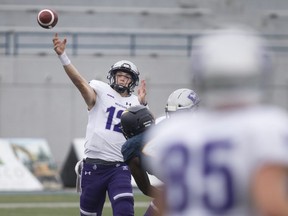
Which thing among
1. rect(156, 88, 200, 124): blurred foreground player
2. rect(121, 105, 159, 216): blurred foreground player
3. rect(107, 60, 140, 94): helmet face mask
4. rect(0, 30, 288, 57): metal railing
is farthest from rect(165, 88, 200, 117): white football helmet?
rect(0, 30, 288, 57): metal railing

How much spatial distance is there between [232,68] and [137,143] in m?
2.63

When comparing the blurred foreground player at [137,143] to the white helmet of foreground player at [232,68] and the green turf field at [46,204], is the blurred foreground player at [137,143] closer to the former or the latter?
the white helmet of foreground player at [232,68]

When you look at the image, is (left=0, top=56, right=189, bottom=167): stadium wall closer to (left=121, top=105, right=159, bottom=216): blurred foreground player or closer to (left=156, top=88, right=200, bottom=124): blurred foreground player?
(left=156, top=88, right=200, bottom=124): blurred foreground player

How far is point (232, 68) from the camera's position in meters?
3.06

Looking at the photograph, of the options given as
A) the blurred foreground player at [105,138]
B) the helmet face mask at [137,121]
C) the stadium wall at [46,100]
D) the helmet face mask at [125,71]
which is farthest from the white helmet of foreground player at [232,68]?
the stadium wall at [46,100]

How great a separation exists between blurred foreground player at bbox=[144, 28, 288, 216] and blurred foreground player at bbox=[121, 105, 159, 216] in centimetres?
218

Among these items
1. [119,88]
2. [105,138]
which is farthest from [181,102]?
[119,88]

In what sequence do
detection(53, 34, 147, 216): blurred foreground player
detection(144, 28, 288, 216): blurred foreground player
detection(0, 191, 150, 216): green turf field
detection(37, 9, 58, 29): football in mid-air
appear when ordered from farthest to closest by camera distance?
detection(0, 191, 150, 216): green turf field, detection(37, 9, 58, 29): football in mid-air, detection(53, 34, 147, 216): blurred foreground player, detection(144, 28, 288, 216): blurred foreground player

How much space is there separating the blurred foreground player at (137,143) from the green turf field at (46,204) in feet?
19.4

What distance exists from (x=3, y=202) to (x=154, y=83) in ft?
19.4

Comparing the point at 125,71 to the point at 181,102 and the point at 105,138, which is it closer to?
the point at 105,138

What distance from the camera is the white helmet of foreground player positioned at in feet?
10.1

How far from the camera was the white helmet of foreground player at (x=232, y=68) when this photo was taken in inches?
121

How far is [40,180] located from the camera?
15711 millimetres
